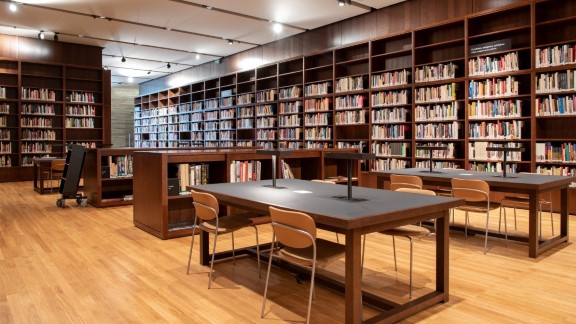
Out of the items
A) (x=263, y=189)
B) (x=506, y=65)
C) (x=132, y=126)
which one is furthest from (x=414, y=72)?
(x=132, y=126)

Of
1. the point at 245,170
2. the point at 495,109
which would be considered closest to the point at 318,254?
the point at 245,170

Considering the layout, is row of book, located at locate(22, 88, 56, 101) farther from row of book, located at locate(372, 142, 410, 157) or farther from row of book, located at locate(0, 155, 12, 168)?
row of book, located at locate(372, 142, 410, 157)

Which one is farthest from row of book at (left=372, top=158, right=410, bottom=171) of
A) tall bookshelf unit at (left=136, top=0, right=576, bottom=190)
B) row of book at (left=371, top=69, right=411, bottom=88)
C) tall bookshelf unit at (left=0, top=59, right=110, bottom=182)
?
tall bookshelf unit at (left=0, top=59, right=110, bottom=182)

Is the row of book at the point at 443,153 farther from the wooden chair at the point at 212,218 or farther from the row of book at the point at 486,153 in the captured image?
the wooden chair at the point at 212,218

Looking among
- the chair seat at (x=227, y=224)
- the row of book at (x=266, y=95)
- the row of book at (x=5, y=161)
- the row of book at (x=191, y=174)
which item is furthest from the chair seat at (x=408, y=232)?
the row of book at (x=5, y=161)

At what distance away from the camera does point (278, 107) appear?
411 inches

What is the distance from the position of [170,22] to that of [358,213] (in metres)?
8.10

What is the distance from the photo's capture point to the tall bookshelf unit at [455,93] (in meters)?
5.94

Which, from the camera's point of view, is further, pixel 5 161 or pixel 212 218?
pixel 5 161

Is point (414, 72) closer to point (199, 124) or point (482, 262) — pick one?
point (482, 262)

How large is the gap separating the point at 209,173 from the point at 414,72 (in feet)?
13.9

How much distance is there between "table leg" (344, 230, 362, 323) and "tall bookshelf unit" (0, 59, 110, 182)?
9608 millimetres

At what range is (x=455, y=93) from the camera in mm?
6887

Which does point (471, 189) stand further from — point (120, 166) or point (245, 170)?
point (120, 166)
